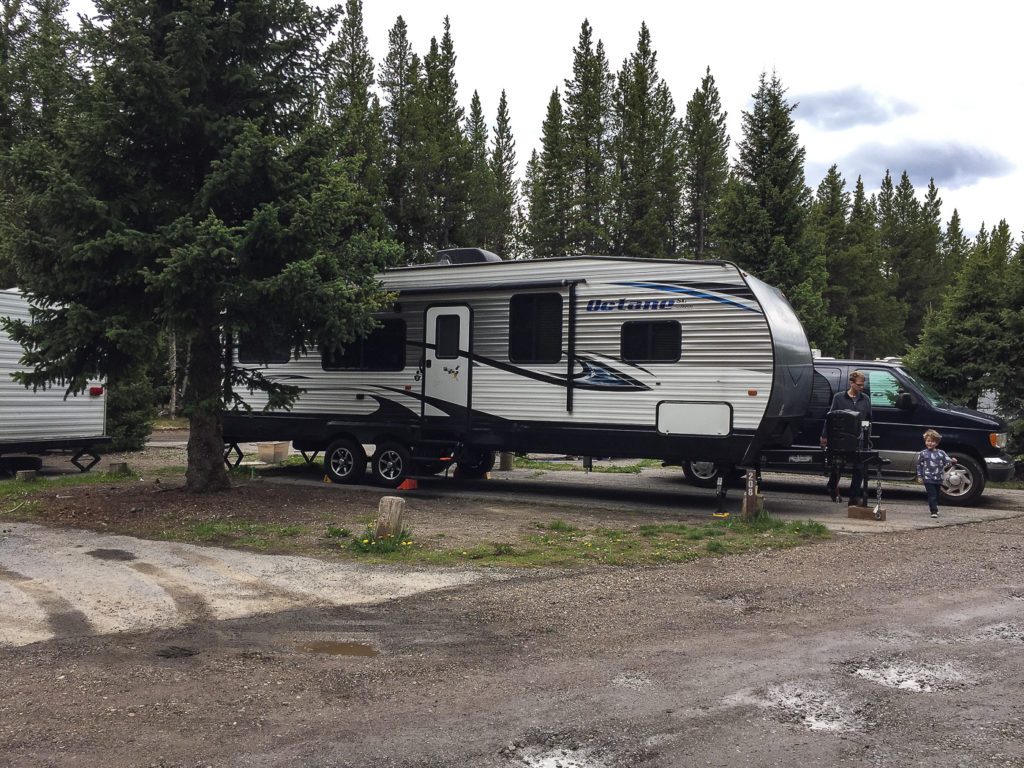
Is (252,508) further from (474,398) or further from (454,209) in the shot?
(454,209)

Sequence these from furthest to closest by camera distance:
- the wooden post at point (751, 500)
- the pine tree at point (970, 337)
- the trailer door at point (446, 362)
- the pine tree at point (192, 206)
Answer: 1. the pine tree at point (970, 337)
2. the trailer door at point (446, 362)
3. the wooden post at point (751, 500)
4. the pine tree at point (192, 206)

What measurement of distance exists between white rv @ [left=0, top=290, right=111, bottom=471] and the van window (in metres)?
12.5

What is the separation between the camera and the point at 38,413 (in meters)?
14.9

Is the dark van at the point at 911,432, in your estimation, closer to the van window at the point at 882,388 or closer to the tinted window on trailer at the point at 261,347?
the van window at the point at 882,388

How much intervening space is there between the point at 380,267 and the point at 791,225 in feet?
85.8

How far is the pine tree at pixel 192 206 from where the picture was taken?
10766 millimetres

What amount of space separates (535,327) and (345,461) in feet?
13.7

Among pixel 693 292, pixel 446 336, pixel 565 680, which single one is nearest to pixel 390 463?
pixel 446 336

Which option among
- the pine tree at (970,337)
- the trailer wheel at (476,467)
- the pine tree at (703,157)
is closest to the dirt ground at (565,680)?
the trailer wheel at (476,467)

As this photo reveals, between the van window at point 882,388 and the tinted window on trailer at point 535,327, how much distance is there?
4.95 metres

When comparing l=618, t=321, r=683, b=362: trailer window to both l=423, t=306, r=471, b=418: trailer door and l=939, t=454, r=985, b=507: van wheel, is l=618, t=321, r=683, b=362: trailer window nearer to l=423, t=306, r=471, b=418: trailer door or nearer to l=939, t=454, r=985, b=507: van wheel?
l=423, t=306, r=471, b=418: trailer door

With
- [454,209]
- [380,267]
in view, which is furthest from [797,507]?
[454,209]

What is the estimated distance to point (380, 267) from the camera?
1266 cm

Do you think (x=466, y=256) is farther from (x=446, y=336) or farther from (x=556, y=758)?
(x=556, y=758)
